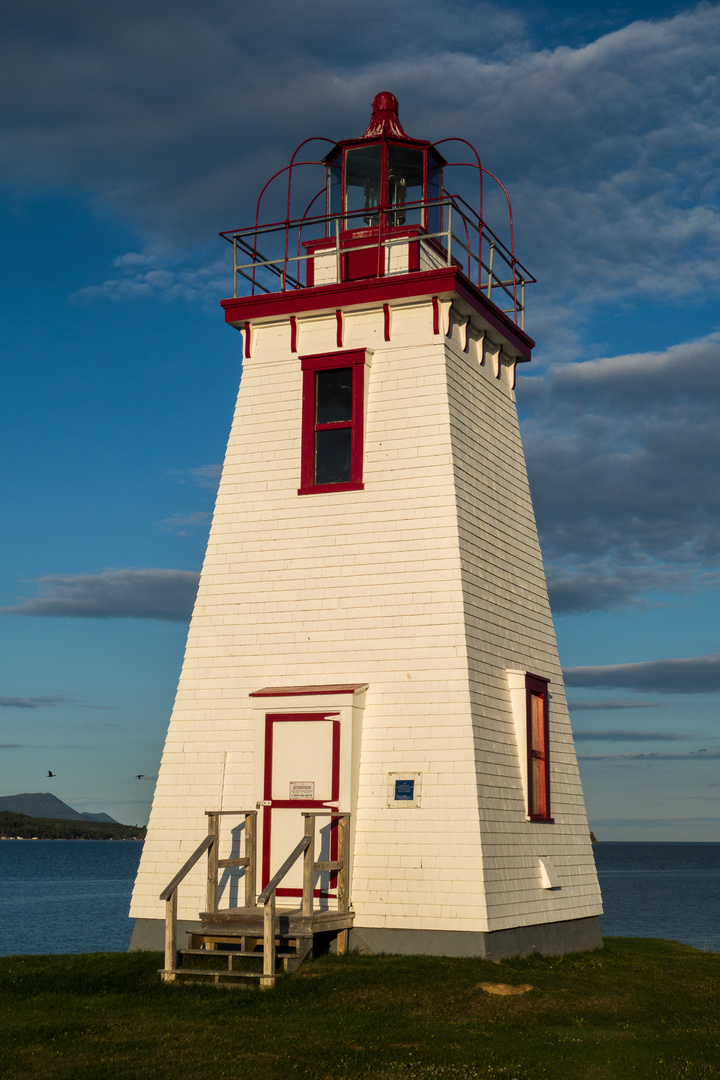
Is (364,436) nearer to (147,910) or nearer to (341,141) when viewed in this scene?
(341,141)

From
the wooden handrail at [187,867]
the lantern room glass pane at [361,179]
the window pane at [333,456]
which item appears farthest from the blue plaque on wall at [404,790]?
the lantern room glass pane at [361,179]

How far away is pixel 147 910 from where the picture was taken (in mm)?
15273

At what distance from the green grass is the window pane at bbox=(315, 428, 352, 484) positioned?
6356mm

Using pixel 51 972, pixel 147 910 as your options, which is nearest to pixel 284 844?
pixel 147 910

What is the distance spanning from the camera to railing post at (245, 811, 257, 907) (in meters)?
14.6

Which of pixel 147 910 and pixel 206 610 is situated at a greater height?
pixel 206 610

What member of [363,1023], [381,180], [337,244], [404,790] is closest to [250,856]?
[404,790]

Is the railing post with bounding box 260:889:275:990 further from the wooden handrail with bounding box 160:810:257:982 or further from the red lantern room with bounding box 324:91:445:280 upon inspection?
the red lantern room with bounding box 324:91:445:280

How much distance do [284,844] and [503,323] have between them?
8370mm

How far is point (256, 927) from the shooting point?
13.3m

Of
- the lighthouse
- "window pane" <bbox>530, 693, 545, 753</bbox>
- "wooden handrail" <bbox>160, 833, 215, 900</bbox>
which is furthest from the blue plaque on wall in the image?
"window pane" <bbox>530, 693, 545, 753</bbox>

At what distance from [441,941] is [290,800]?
8.41 ft

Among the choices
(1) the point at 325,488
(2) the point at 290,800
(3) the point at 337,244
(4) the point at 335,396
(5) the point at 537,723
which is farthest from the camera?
(3) the point at 337,244

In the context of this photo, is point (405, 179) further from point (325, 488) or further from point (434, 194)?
point (325, 488)
